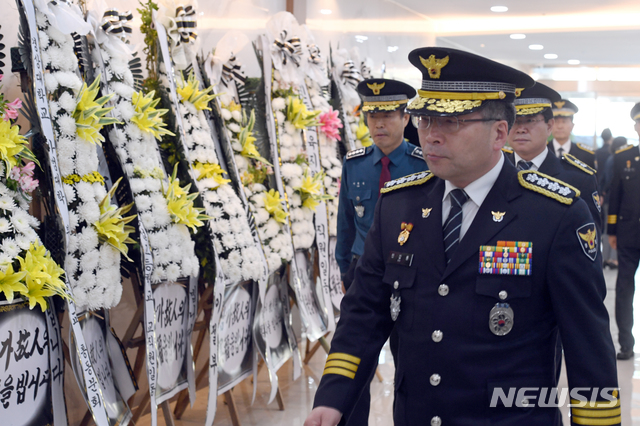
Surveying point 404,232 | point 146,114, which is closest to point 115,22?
point 146,114

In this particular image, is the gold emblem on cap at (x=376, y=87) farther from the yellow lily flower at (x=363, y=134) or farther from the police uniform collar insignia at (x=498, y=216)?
the police uniform collar insignia at (x=498, y=216)

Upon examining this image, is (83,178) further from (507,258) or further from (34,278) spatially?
(507,258)

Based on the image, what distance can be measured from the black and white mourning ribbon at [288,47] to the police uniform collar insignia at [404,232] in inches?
102

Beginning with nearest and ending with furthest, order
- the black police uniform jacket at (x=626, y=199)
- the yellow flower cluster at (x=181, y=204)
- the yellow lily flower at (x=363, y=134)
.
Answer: the yellow flower cluster at (x=181, y=204)
the black police uniform jacket at (x=626, y=199)
the yellow lily flower at (x=363, y=134)

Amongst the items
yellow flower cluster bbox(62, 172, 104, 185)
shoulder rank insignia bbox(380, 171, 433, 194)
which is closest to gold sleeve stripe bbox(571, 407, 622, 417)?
shoulder rank insignia bbox(380, 171, 433, 194)

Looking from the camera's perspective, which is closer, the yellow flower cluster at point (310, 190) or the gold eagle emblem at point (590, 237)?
the gold eagle emblem at point (590, 237)

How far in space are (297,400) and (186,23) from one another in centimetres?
245

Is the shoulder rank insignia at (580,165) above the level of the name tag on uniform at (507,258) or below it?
above

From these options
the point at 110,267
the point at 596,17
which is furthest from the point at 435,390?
the point at 596,17

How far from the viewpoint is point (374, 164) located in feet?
11.7

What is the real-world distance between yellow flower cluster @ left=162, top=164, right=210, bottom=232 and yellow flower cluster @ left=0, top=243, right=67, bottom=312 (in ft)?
2.39

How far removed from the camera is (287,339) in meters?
4.09

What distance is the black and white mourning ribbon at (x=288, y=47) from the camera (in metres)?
4.00

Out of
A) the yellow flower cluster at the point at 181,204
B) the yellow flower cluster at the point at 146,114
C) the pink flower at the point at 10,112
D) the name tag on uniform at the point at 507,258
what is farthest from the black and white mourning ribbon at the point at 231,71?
the name tag on uniform at the point at 507,258
